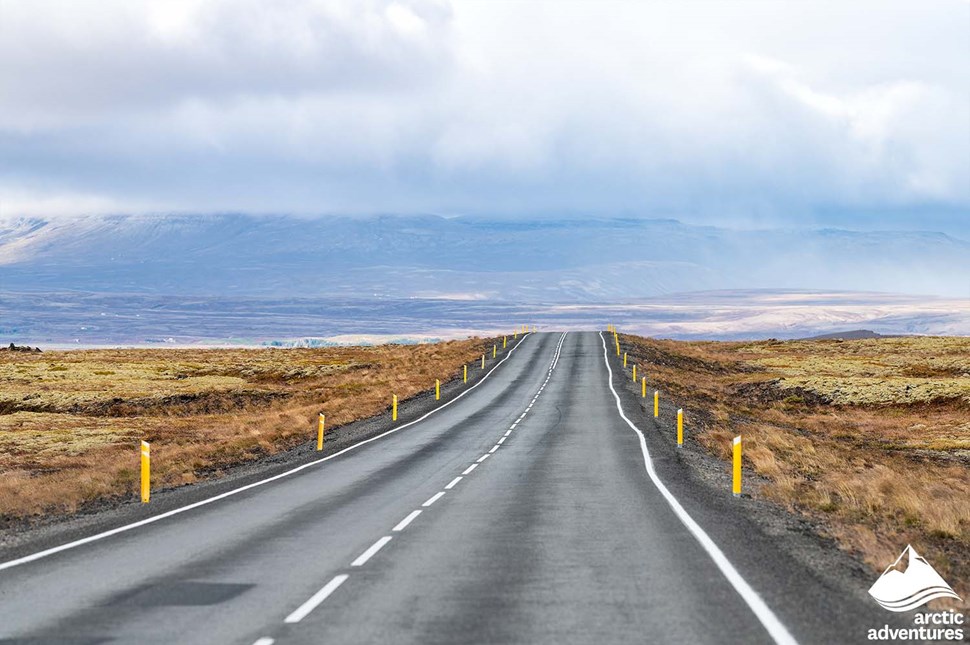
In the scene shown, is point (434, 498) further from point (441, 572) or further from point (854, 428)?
point (854, 428)

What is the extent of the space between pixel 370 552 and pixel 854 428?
40387 mm

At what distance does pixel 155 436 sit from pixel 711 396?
33132mm

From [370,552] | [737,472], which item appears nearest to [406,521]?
[370,552]

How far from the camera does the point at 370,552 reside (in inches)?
579

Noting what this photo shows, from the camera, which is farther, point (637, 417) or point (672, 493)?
point (637, 417)

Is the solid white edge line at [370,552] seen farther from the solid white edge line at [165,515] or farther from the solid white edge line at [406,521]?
the solid white edge line at [165,515]

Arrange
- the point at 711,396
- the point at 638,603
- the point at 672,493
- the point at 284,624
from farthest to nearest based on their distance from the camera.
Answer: the point at 711,396, the point at 672,493, the point at 638,603, the point at 284,624

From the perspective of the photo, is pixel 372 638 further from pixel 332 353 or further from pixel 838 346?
pixel 838 346

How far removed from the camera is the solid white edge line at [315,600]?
1072 cm

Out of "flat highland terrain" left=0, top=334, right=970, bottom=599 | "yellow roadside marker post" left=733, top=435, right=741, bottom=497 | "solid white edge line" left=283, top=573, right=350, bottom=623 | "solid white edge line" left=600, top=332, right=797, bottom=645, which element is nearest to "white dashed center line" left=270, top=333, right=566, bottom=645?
"solid white edge line" left=283, top=573, right=350, bottom=623

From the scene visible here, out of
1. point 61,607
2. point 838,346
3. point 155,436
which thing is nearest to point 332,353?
point 838,346

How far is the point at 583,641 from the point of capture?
965 cm

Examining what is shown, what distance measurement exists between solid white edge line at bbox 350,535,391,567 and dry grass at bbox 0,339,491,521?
8.12 metres

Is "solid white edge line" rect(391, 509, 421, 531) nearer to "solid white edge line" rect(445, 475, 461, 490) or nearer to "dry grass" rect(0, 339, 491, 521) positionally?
"solid white edge line" rect(445, 475, 461, 490)
